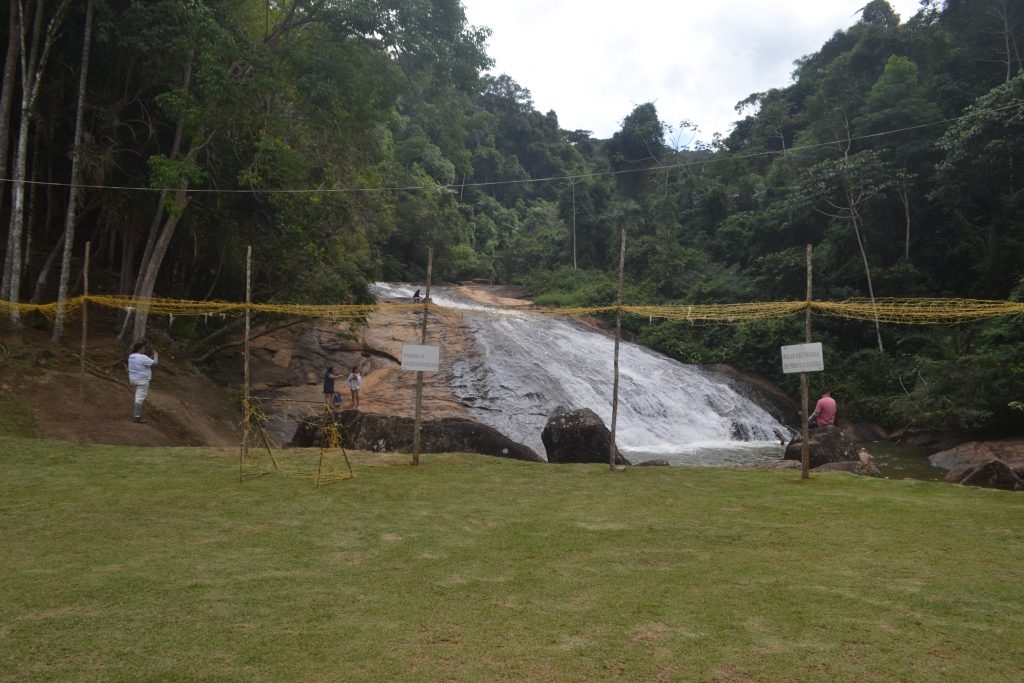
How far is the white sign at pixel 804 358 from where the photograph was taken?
8562mm

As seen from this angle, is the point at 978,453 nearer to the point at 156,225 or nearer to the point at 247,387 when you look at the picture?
the point at 247,387

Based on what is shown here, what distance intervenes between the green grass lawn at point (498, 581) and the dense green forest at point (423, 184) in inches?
375

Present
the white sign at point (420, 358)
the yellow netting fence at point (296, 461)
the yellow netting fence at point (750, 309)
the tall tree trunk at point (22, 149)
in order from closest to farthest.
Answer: the yellow netting fence at point (296, 461)
the white sign at point (420, 358)
the yellow netting fence at point (750, 309)
the tall tree trunk at point (22, 149)

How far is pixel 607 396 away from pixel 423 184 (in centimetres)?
2458

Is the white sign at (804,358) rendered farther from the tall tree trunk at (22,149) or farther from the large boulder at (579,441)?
the tall tree trunk at (22,149)

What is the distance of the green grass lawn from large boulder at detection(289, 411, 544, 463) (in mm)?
3761

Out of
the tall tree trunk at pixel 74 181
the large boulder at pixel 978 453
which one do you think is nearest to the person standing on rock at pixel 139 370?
the tall tree trunk at pixel 74 181

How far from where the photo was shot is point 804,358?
8680 millimetres

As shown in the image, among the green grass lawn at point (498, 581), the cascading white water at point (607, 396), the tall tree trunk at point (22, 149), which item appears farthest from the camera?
the cascading white water at point (607, 396)

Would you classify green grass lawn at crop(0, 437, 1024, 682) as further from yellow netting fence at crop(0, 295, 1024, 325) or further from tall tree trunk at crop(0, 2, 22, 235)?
tall tree trunk at crop(0, 2, 22, 235)

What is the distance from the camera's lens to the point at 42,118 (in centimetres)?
1555

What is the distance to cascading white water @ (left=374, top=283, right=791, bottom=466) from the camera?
18141mm

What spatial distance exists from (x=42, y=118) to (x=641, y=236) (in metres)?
30.4

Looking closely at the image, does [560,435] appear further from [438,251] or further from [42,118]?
[438,251]
